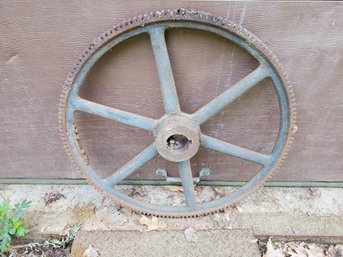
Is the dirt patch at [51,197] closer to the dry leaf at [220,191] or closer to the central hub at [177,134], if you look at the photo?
the central hub at [177,134]

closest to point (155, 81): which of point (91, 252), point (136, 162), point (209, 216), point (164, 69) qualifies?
point (164, 69)

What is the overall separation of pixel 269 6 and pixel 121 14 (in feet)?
2.23

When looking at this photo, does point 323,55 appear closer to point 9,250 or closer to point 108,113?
point 108,113

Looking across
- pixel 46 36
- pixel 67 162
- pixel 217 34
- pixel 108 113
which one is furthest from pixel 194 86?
pixel 67 162

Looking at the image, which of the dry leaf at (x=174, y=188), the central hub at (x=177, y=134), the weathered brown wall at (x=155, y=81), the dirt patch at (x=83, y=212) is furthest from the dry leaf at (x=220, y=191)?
the dirt patch at (x=83, y=212)

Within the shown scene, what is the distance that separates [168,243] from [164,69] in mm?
939

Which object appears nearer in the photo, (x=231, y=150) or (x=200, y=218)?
(x=231, y=150)

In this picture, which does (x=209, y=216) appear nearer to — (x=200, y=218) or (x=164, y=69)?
(x=200, y=218)

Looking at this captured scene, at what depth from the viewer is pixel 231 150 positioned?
195cm

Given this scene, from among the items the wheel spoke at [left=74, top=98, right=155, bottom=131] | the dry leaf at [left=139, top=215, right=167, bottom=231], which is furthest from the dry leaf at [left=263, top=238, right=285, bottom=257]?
the wheel spoke at [left=74, top=98, right=155, bottom=131]

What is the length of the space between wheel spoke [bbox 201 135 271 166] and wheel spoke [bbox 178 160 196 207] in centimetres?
15

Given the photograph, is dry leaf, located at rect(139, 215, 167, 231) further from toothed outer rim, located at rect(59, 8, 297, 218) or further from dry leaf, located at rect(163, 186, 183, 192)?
toothed outer rim, located at rect(59, 8, 297, 218)

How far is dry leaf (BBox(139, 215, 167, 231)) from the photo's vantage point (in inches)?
82.9

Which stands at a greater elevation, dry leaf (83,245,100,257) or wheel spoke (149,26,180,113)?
wheel spoke (149,26,180,113)
